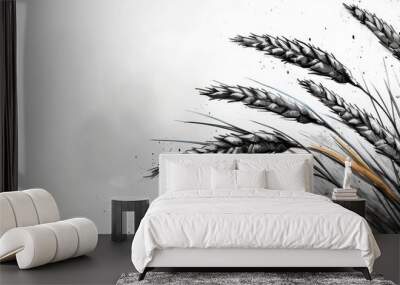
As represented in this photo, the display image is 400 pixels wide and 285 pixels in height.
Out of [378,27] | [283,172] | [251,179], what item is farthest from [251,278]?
[378,27]

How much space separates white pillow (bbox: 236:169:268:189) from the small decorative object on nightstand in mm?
1029

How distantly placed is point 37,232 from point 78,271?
18.3 inches

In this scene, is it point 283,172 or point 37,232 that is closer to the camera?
point 37,232

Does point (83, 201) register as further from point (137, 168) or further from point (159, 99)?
point (159, 99)

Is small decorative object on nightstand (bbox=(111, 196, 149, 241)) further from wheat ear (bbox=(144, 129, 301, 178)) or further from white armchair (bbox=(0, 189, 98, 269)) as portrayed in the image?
white armchair (bbox=(0, 189, 98, 269))

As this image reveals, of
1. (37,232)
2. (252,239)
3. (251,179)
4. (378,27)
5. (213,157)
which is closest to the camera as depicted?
(252,239)

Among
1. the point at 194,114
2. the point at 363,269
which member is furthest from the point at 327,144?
the point at 363,269

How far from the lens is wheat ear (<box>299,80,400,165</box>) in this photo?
7.04 meters

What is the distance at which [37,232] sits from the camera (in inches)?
200

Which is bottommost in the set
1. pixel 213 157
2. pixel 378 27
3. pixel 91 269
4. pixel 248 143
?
pixel 91 269

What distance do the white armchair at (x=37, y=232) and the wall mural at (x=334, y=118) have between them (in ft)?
5.35

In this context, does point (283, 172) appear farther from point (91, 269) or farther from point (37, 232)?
point (37, 232)

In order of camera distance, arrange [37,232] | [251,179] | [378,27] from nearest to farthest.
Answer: [37,232], [251,179], [378,27]

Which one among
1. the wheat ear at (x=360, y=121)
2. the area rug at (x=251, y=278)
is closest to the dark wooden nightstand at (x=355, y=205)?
the wheat ear at (x=360, y=121)
